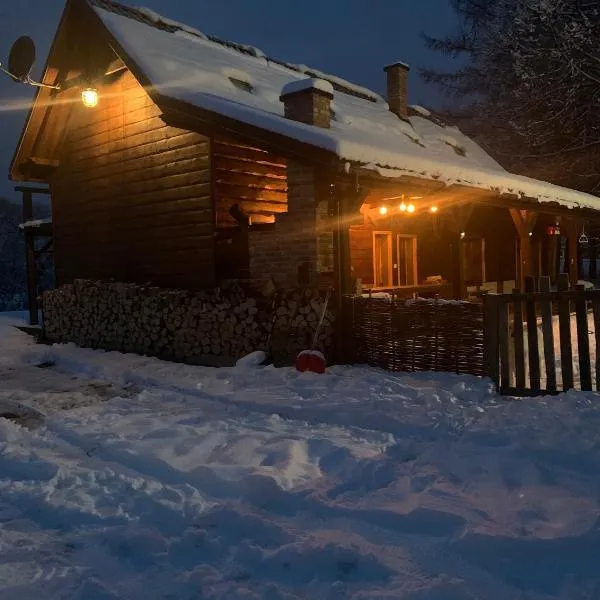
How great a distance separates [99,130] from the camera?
13375 millimetres

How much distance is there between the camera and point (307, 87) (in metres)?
10.0

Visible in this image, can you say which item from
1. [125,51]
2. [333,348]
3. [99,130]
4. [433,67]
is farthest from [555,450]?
[433,67]

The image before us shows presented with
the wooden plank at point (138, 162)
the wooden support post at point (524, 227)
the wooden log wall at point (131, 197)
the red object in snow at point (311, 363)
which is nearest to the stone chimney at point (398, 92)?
the wooden support post at point (524, 227)

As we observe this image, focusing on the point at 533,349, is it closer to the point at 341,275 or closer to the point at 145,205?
the point at 341,275

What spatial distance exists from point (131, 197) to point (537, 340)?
9.19 m

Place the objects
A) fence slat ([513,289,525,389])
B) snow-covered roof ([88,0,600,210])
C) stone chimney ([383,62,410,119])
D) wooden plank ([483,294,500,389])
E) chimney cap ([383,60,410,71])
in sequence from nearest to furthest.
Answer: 1. fence slat ([513,289,525,389])
2. wooden plank ([483,294,500,389])
3. snow-covered roof ([88,0,600,210])
4. chimney cap ([383,60,410,71])
5. stone chimney ([383,62,410,119])

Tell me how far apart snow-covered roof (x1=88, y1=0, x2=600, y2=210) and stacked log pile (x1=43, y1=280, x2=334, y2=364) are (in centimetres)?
255

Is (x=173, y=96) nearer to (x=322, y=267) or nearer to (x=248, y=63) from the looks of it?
(x=322, y=267)

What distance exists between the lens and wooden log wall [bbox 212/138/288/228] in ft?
36.2

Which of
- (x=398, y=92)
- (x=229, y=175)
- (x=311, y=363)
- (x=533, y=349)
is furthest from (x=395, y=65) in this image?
(x=533, y=349)

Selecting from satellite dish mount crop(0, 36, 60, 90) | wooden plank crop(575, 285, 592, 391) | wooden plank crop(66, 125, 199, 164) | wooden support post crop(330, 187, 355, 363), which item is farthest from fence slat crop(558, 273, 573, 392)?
satellite dish mount crop(0, 36, 60, 90)

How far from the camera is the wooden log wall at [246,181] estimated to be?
36.2ft

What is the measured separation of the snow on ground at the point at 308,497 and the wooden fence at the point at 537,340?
38cm

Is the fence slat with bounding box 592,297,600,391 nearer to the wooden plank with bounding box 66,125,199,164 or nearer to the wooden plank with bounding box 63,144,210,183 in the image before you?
the wooden plank with bounding box 63,144,210,183
